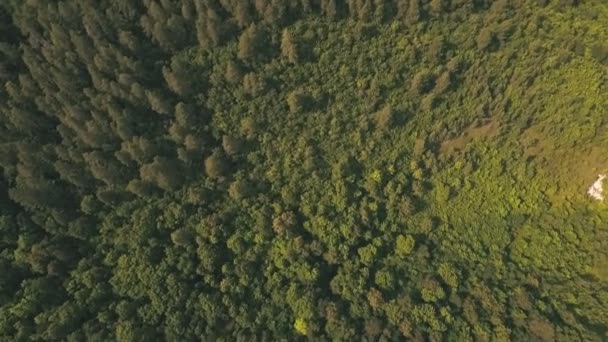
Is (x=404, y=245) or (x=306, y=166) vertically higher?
(x=306, y=166)

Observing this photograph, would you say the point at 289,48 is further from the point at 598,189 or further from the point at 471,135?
the point at 598,189

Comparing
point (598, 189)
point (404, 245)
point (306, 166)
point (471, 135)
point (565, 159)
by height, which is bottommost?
point (598, 189)

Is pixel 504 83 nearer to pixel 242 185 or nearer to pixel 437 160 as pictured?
pixel 437 160

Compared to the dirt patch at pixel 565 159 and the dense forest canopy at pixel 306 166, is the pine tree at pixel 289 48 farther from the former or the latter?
the dirt patch at pixel 565 159

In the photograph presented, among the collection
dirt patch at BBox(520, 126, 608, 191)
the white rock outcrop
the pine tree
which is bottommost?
the white rock outcrop

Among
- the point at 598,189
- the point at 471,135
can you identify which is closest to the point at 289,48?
the point at 471,135

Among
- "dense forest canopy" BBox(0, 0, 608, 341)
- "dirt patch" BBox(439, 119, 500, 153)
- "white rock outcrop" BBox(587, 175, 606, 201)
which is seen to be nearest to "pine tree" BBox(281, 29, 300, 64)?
"dense forest canopy" BBox(0, 0, 608, 341)

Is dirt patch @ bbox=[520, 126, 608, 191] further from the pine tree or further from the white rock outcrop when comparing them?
the pine tree
